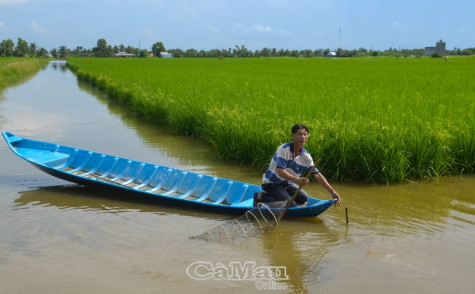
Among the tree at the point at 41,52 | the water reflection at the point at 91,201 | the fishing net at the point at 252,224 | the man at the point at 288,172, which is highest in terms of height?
the tree at the point at 41,52

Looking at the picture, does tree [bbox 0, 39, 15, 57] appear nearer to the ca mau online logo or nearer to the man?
the man

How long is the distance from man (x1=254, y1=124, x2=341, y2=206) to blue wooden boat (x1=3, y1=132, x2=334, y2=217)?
5.8 inches

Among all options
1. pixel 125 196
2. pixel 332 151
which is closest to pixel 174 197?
pixel 125 196

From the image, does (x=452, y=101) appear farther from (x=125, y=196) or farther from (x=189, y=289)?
(x=189, y=289)

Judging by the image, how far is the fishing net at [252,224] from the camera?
453 centimetres

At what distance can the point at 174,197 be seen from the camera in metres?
5.32

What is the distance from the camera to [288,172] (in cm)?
468

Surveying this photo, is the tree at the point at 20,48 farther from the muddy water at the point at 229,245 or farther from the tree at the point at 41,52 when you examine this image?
the muddy water at the point at 229,245

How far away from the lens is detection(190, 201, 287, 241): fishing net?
4.53 m

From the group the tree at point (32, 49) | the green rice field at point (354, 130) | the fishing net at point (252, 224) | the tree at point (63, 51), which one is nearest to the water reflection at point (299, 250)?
the fishing net at point (252, 224)

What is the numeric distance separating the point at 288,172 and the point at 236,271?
1.17m

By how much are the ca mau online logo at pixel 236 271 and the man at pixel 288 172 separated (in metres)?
0.90

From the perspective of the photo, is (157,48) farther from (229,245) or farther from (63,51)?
(229,245)

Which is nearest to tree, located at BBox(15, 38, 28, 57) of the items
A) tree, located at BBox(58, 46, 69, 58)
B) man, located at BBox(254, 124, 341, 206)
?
tree, located at BBox(58, 46, 69, 58)
